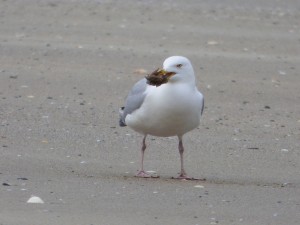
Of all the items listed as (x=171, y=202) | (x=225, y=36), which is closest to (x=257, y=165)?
(x=171, y=202)

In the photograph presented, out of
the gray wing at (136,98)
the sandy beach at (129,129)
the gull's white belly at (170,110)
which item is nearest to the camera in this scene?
the sandy beach at (129,129)

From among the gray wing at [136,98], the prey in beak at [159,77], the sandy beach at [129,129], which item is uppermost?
the prey in beak at [159,77]

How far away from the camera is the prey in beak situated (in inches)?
302

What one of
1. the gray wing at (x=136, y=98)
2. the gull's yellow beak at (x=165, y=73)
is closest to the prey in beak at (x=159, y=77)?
the gull's yellow beak at (x=165, y=73)

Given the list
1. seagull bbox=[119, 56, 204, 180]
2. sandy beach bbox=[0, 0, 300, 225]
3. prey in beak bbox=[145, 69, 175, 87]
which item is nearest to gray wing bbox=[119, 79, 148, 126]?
seagull bbox=[119, 56, 204, 180]

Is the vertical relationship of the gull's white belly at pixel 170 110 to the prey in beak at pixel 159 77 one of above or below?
below

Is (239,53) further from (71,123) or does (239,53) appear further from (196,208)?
(196,208)

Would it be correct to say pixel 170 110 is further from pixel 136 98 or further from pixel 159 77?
pixel 136 98

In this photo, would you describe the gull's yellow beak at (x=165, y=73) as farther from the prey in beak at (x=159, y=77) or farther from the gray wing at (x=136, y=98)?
the gray wing at (x=136, y=98)

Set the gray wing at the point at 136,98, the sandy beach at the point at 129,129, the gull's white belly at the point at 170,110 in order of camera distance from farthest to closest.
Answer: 1. the gray wing at the point at 136,98
2. the gull's white belly at the point at 170,110
3. the sandy beach at the point at 129,129

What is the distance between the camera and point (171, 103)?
7.66 meters

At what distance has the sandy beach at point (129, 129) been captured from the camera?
703cm

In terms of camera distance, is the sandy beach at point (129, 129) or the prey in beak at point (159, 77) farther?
the prey in beak at point (159, 77)

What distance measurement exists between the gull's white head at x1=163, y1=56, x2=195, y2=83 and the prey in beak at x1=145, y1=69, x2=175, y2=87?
0.02m
